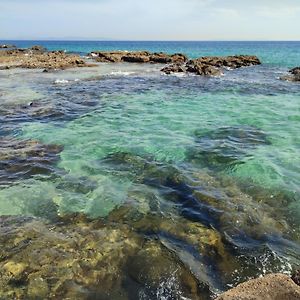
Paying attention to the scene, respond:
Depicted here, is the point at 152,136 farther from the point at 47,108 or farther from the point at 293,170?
the point at 47,108

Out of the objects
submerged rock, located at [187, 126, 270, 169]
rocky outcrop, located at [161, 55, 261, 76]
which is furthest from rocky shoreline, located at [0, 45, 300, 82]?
submerged rock, located at [187, 126, 270, 169]

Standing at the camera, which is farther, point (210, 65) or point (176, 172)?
point (210, 65)

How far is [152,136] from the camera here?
55.4 ft

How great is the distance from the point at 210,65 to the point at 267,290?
142 feet

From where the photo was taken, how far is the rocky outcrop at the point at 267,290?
16.9 ft

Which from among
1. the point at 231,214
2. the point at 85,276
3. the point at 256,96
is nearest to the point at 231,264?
the point at 231,214

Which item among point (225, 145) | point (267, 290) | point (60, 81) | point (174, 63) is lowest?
point (174, 63)

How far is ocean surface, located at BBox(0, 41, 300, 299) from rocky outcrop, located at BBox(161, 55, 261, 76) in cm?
1570

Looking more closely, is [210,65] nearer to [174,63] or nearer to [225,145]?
[174,63]

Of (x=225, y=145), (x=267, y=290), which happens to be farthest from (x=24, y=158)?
(x=267, y=290)

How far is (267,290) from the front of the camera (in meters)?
5.29

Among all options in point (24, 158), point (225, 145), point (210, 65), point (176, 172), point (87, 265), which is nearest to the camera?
point (87, 265)

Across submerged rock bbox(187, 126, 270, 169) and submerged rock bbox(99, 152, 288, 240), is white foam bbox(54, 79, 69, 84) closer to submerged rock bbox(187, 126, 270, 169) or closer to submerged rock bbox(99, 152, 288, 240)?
submerged rock bbox(187, 126, 270, 169)

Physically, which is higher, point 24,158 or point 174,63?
point 24,158
